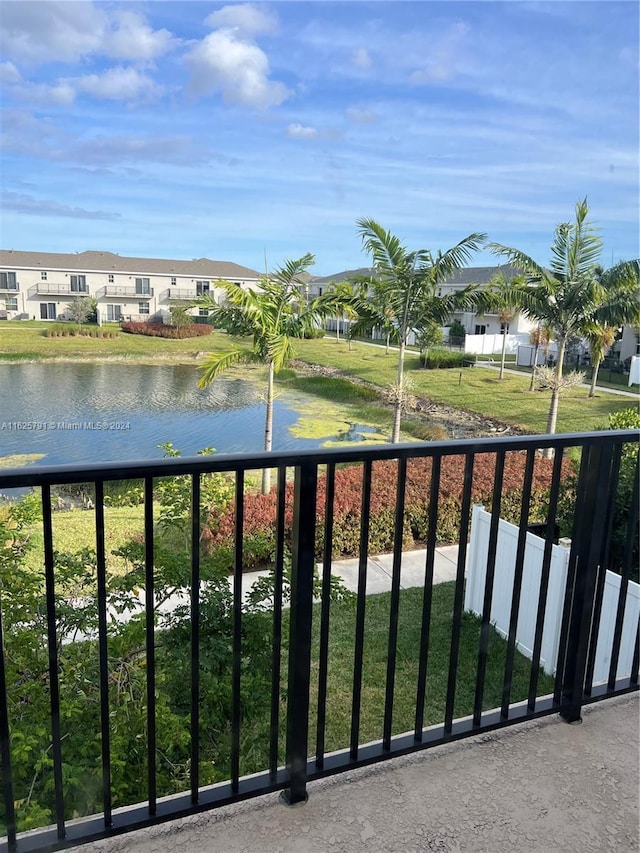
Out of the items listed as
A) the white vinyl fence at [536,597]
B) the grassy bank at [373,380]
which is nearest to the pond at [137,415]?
the grassy bank at [373,380]

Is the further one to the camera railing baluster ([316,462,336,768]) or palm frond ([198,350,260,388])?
palm frond ([198,350,260,388])

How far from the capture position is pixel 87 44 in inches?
845

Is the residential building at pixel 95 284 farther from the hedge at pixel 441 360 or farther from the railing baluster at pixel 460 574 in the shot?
the railing baluster at pixel 460 574

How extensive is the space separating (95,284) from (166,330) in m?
6.91

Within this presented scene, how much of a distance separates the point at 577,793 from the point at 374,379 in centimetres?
2805

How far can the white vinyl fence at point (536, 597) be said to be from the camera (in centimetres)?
394

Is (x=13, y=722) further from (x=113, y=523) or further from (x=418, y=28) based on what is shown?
(x=418, y=28)

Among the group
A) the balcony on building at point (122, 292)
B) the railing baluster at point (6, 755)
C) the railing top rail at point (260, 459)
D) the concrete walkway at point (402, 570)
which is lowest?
the concrete walkway at point (402, 570)

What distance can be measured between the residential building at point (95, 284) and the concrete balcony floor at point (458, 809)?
23299mm

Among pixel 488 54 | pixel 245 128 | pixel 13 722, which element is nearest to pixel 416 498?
pixel 13 722

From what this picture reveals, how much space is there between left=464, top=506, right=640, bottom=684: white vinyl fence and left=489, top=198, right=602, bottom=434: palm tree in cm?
1017

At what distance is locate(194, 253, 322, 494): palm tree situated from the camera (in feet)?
43.1

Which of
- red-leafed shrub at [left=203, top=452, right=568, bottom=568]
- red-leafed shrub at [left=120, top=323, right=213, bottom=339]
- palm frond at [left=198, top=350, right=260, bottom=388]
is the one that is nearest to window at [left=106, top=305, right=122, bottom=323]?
red-leafed shrub at [left=120, top=323, right=213, bottom=339]

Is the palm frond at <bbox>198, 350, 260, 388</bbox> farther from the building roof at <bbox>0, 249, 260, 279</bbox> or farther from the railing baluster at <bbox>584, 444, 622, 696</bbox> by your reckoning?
the building roof at <bbox>0, 249, 260, 279</bbox>
